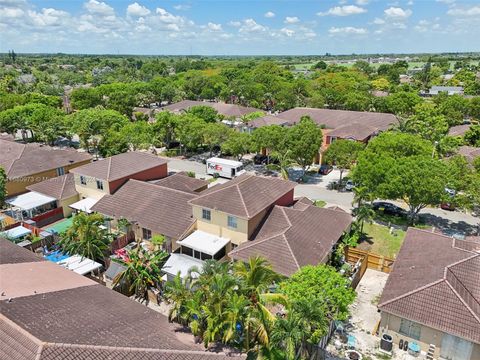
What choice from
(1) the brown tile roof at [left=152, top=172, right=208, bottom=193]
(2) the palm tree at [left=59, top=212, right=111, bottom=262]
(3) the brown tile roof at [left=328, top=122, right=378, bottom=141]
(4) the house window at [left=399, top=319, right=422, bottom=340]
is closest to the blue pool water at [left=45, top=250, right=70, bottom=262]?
(2) the palm tree at [left=59, top=212, right=111, bottom=262]

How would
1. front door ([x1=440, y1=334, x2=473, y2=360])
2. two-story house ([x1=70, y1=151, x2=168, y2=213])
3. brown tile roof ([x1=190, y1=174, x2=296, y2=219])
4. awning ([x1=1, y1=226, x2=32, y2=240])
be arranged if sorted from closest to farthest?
front door ([x1=440, y1=334, x2=473, y2=360])
brown tile roof ([x1=190, y1=174, x2=296, y2=219])
awning ([x1=1, y1=226, x2=32, y2=240])
two-story house ([x1=70, y1=151, x2=168, y2=213])

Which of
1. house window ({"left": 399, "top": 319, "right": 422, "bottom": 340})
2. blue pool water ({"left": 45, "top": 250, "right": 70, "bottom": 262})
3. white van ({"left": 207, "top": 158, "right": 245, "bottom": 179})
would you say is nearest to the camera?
house window ({"left": 399, "top": 319, "right": 422, "bottom": 340})

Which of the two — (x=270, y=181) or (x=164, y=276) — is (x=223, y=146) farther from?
(x=164, y=276)

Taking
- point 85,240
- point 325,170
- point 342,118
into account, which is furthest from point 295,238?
point 342,118

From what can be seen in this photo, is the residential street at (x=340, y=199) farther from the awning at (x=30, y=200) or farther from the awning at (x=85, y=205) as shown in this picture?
the awning at (x=30, y=200)

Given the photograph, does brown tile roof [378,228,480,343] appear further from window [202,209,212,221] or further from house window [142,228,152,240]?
house window [142,228,152,240]

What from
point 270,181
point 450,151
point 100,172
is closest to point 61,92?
point 100,172
